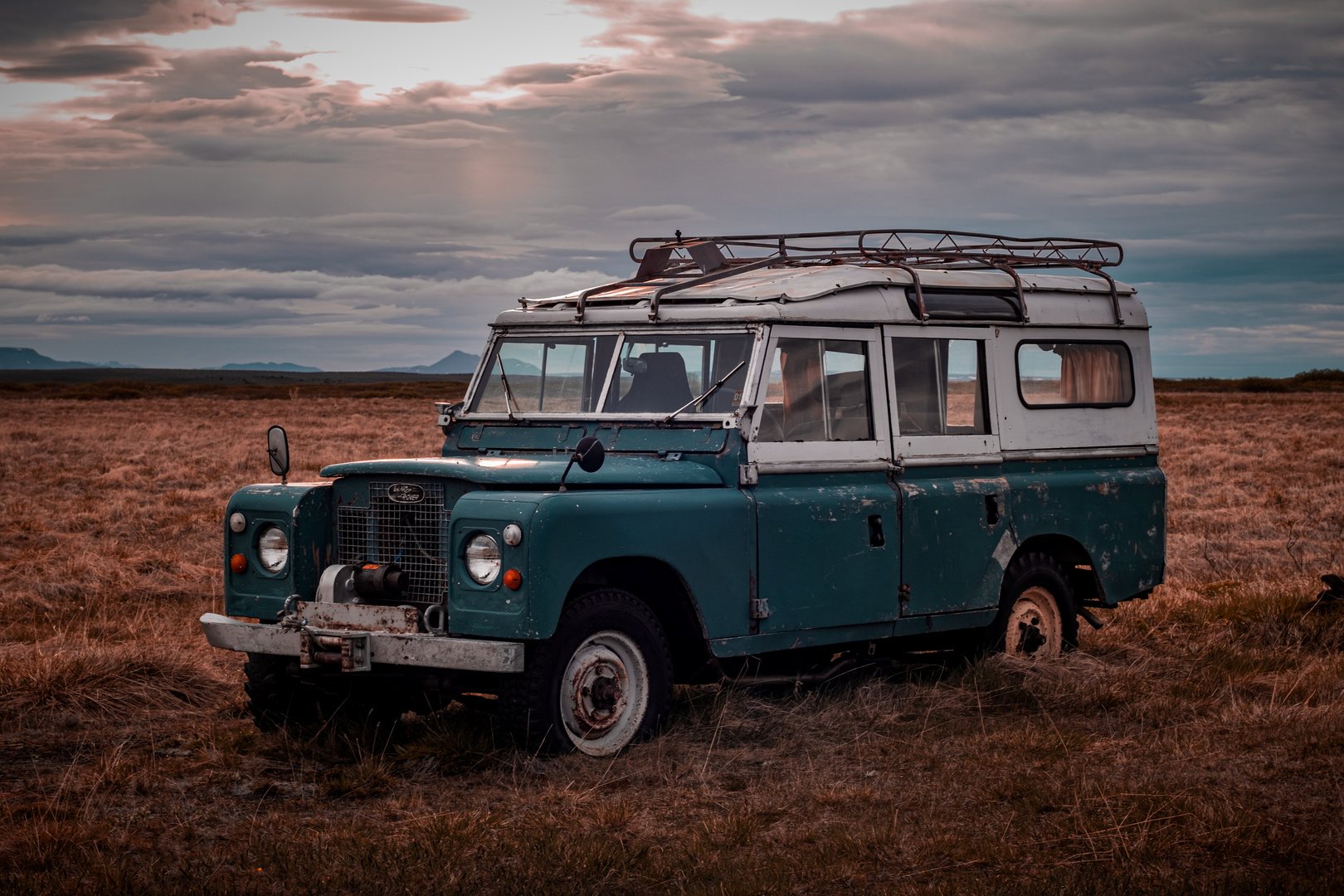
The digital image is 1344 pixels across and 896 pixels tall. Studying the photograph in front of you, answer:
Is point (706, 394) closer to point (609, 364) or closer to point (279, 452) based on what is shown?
point (609, 364)

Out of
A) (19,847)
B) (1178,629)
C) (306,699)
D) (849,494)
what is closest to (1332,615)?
(1178,629)

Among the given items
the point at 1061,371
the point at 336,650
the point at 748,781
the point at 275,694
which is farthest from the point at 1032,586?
the point at 275,694

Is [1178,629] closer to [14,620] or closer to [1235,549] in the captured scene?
[1235,549]

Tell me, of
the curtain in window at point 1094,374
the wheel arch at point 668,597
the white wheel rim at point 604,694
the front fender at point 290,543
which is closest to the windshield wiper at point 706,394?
the wheel arch at point 668,597

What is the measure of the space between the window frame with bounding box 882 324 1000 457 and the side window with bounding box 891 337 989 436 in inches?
0.9

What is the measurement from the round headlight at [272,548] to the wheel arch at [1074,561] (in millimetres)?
4364

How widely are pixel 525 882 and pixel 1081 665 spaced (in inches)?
184

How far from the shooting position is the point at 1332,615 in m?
9.43

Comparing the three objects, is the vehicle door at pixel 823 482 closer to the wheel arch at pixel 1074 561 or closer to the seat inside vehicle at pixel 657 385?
the seat inside vehicle at pixel 657 385

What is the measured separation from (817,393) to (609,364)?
1175 millimetres

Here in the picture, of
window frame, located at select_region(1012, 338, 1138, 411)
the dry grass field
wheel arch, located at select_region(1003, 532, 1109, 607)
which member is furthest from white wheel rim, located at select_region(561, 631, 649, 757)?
window frame, located at select_region(1012, 338, 1138, 411)

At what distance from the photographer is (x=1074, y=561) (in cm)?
874

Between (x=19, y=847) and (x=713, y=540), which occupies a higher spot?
(x=713, y=540)

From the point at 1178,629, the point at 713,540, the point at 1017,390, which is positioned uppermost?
the point at 1017,390
